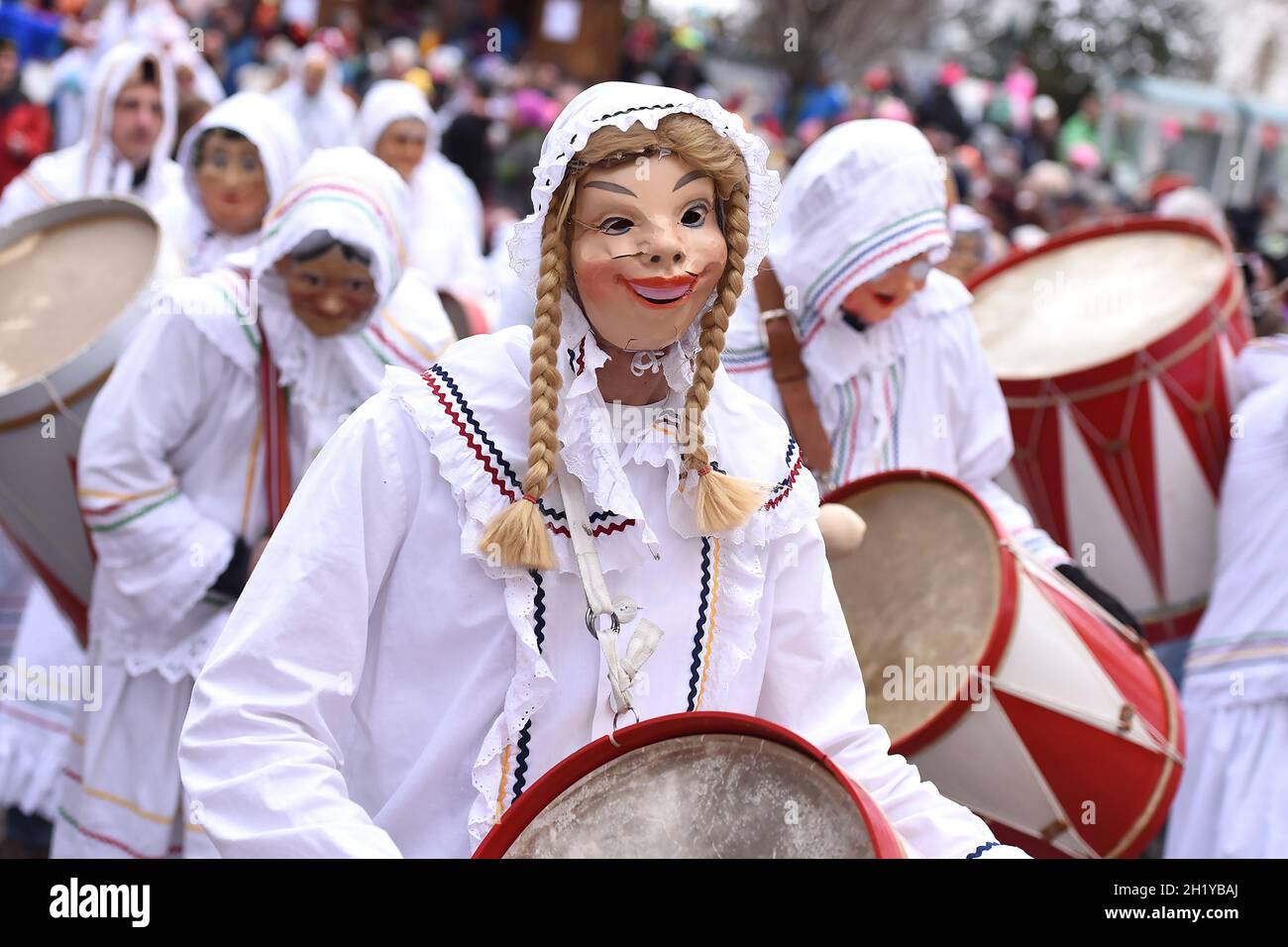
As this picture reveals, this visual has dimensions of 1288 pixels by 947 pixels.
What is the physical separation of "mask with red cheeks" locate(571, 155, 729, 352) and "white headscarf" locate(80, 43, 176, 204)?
4.20m

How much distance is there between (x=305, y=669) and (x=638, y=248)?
0.69 metres

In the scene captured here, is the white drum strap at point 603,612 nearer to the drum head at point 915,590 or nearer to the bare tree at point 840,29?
the drum head at point 915,590

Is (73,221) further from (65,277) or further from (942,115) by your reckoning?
(942,115)

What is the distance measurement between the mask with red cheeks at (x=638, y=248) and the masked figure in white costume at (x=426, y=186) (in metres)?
4.05

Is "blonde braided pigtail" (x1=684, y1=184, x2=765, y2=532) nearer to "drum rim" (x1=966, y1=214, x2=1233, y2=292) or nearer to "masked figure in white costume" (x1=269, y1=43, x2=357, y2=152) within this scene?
"drum rim" (x1=966, y1=214, x2=1233, y2=292)

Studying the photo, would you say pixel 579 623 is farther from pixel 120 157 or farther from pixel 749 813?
pixel 120 157

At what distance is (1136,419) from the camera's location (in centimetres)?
485

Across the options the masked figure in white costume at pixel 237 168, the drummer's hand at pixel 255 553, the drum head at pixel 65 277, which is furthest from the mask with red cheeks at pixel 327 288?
the masked figure in white costume at pixel 237 168

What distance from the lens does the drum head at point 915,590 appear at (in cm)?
320

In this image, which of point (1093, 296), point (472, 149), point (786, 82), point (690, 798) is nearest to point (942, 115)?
point (786, 82)

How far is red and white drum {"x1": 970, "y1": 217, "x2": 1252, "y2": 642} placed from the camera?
4.85 meters

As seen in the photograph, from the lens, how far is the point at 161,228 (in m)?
4.35
